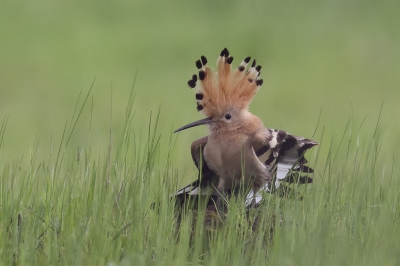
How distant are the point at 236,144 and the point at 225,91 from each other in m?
0.30

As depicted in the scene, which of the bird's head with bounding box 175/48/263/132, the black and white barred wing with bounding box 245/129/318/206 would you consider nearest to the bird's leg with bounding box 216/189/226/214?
the black and white barred wing with bounding box 245/129/318/206

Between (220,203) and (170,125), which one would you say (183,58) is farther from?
(220,203)

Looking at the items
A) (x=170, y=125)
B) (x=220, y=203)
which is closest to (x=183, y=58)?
(x=170, y=125)

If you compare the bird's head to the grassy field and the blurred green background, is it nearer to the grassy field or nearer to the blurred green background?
the grassy field

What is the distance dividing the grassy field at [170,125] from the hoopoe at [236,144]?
16 centimetres

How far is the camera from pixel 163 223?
4.06m

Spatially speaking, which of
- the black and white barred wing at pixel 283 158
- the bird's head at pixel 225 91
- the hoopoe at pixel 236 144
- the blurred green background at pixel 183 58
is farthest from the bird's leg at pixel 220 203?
the blurred green background at pixel 183 58

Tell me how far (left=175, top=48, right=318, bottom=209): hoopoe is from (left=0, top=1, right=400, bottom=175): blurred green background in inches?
145

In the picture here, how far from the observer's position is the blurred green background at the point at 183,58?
9617 mm

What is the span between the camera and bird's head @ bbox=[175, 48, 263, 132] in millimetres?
4449

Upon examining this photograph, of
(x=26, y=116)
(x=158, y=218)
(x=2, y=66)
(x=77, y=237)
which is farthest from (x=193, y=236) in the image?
(x=2, y=66)

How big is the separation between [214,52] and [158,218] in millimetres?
7967

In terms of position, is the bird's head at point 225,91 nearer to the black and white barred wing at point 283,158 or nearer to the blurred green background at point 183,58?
the black and white barred wing at point 283,158

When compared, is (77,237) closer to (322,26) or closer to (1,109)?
(1,109)
